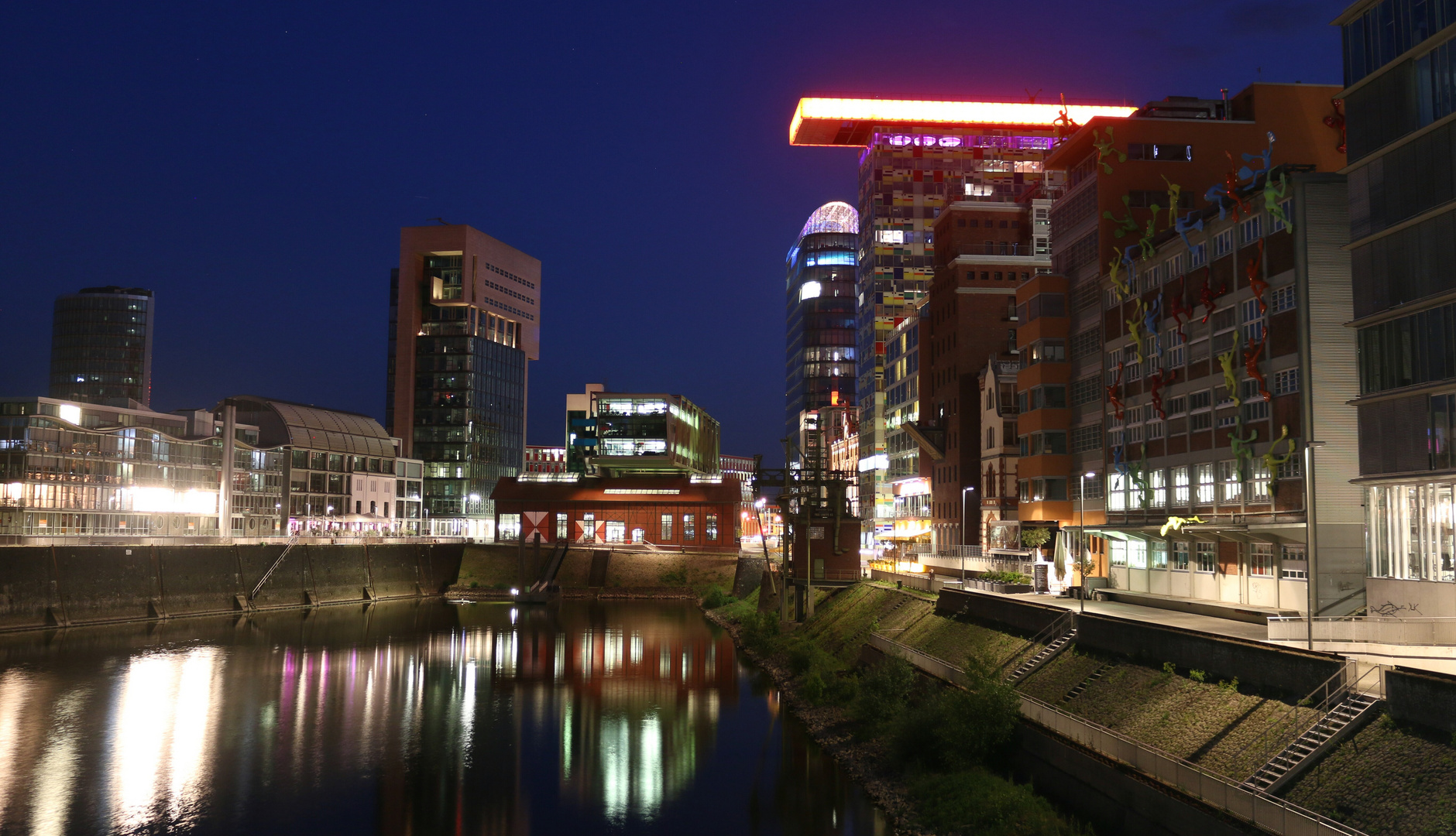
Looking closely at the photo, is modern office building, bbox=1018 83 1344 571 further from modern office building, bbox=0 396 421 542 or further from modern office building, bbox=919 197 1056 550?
modern office building, bbox=0 396 421 542

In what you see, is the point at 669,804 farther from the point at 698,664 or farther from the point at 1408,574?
the point at 698,664

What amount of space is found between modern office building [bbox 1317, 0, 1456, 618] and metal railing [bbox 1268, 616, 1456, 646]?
5.48ft

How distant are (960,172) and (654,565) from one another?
80.2 meters

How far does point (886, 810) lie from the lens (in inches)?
1407

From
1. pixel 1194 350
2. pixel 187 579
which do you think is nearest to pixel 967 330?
pixel 1194 350

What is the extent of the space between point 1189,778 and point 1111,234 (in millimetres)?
46311

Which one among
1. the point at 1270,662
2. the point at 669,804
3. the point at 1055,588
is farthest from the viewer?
the point at 1055,588

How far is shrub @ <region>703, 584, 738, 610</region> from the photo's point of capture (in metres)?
109

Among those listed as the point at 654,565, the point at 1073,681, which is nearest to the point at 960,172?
the point at 654,565

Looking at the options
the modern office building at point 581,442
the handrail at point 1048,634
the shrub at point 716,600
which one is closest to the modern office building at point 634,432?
the modern office building at point 581,442

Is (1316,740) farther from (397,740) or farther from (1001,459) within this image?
(1001,459)

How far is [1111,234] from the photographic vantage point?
218 ft

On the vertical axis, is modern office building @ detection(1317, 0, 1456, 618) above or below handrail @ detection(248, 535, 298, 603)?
above

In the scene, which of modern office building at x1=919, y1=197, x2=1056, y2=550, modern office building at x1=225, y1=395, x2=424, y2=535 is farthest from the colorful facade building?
modern office building at x1=225, y1=395, x2=424, y2=535
